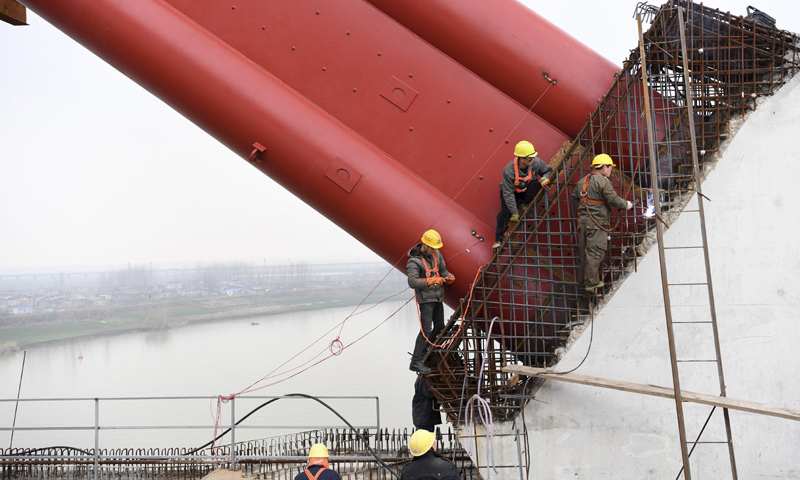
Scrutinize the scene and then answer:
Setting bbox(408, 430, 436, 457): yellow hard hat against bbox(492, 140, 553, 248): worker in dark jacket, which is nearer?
bbox(408, 430, 436, 457): yellow hard hat

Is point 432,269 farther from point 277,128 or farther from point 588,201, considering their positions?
point 277,128

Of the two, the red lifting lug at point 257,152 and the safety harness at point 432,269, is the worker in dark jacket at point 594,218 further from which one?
the red lifting lug at point 257,152

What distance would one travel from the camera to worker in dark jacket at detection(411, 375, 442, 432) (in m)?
7.91

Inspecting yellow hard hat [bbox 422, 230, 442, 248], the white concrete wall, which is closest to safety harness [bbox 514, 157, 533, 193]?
yellow hard hat [bbox 422, 230, 442, 248]

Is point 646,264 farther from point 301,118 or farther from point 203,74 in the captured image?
point 203,74

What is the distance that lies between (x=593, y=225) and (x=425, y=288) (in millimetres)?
1929

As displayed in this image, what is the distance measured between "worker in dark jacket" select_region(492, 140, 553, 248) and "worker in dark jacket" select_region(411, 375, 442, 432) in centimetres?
202

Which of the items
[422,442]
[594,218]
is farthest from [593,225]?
[422,442]

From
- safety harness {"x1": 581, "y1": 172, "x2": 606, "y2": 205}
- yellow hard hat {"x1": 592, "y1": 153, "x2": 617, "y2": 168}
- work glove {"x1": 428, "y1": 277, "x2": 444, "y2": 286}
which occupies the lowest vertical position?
work glove {"x1": 428, "y1": 277, "x2": 444, "y2": 286}

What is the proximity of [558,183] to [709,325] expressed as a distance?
208 cm

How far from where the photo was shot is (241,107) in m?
7.96

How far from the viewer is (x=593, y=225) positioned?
21.7 ft

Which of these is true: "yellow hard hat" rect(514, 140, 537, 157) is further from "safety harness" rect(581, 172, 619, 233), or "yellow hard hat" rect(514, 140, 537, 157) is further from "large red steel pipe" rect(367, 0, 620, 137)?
"large red steel pipe" rect(367, 0, 620, 137)

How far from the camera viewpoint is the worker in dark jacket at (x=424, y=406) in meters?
7.91
